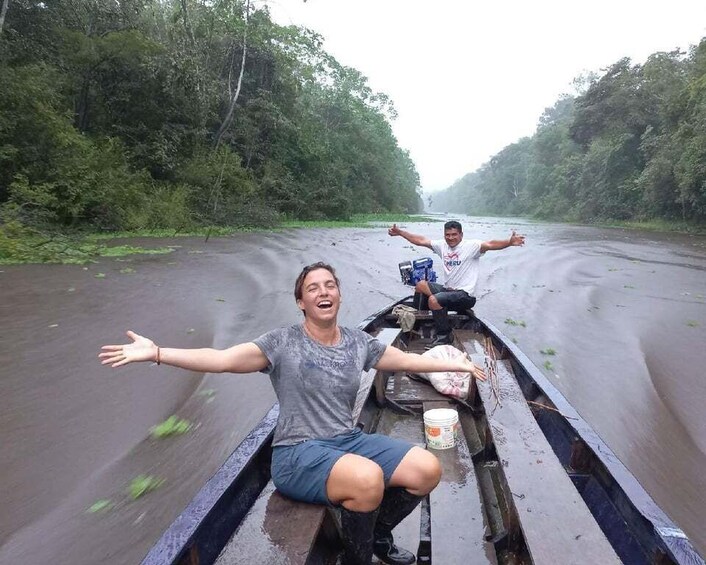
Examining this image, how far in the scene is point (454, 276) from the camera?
704 cm

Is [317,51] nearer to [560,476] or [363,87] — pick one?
[363,87]

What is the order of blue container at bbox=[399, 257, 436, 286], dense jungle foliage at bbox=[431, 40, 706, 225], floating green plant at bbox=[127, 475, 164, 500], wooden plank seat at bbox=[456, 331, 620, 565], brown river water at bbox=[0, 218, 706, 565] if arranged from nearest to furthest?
wooden plank seat at bbox=[456, 331, 620, 565]
brown river water at bbox=[0, 218, 706, 565]
floating green plant at bbox=[127, 475, 164, 500]
blue container at bbox=[399, 257, 436, 286]
dense jungle foliage at bbox=[431, 40, 706, 225]

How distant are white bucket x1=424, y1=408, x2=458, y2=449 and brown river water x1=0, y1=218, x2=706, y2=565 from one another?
1774 mm

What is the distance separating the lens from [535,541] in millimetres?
2295

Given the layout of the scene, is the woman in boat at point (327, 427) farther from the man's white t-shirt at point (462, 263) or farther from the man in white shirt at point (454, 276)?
the man's white t-shirt at point (462, 263)

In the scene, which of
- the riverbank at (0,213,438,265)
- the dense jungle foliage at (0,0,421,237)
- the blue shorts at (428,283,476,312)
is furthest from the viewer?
the dense jungle foliage at (0,0,421,237)

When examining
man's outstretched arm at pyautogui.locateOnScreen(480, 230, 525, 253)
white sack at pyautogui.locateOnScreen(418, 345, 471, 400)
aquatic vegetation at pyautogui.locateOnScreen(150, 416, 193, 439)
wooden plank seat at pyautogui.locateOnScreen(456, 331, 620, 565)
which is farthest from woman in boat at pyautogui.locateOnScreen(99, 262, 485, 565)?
man's outstretched arm at pyautogui.locateOnScreen(480, 230, 525, 253)

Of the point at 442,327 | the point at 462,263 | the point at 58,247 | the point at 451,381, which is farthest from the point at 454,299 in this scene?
the point at 58,247

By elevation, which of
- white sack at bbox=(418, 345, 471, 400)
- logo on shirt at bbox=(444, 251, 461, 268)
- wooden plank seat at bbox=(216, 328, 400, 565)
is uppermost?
logo on shirt at bbox=(444, 251, 461, 268)

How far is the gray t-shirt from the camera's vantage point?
2537 millimetres

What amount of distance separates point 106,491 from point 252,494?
5.57ft

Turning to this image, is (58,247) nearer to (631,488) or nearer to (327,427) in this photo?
(327,427)

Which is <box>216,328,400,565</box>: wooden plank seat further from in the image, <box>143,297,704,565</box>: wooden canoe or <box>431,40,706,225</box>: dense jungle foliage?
<box>431,40,706,225</box>: dense jungle foliage

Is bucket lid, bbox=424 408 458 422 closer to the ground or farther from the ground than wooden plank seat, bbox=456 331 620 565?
closer to the ground
